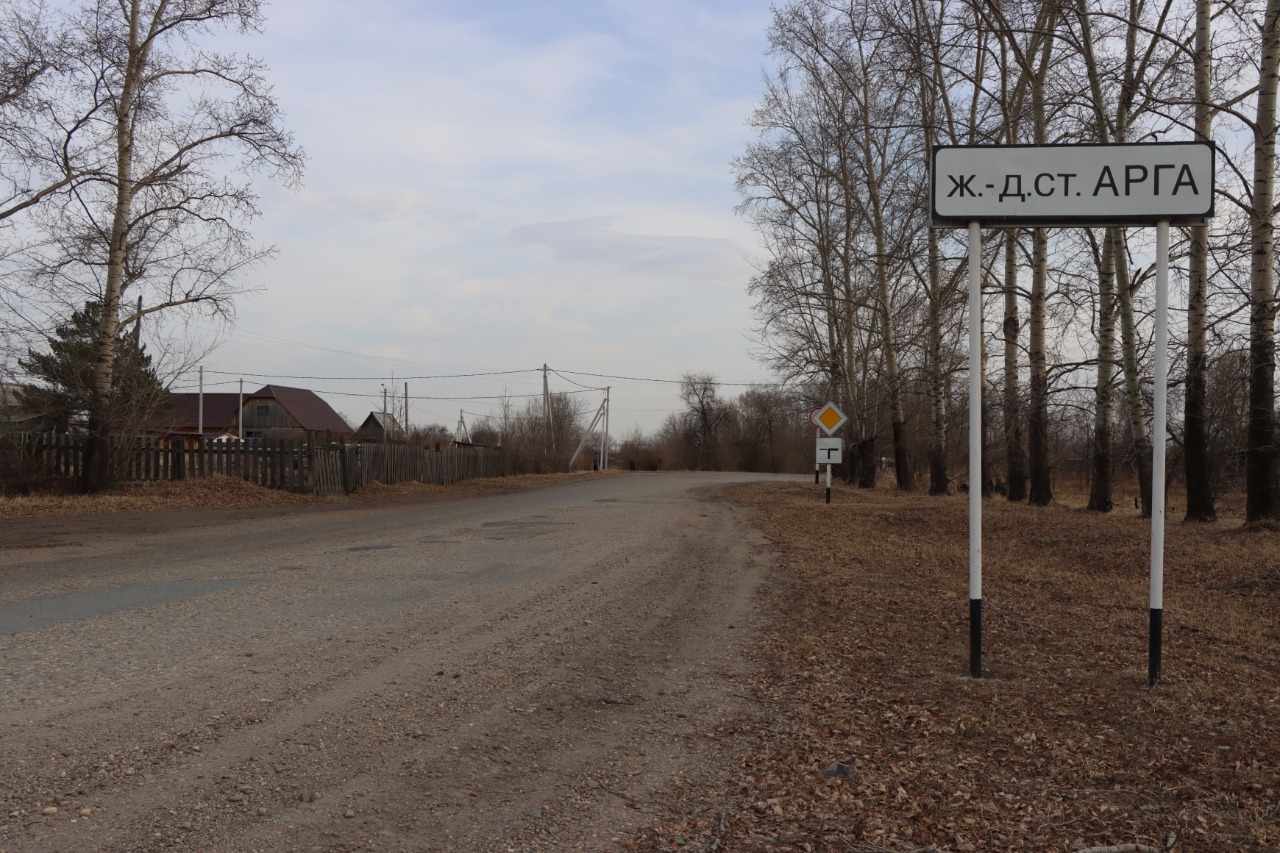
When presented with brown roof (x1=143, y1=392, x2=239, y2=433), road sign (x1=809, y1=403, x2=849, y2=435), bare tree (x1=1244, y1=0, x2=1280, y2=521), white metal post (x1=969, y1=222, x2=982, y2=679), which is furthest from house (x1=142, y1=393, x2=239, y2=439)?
white metal post (x1=969, y1=222, x2=982, y2=679)

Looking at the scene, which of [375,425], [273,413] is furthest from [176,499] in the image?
[375,425]

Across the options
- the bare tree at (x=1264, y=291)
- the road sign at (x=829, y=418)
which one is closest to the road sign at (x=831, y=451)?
the road sign at (x=829, y=418)

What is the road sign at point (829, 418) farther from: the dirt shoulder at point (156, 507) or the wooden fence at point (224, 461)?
the wooden fence at point (224, 461)

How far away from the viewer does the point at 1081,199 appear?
5602 millimetres

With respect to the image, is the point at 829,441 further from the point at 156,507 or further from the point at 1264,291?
the point at 156,507

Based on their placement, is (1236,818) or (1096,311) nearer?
(1236,818)

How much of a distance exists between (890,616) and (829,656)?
1700mm

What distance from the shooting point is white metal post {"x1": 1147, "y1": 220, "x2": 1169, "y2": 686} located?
17.6 ft

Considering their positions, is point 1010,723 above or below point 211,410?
below

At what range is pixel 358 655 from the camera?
5.87 meters

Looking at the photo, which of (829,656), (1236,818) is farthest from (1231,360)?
(1236,818)

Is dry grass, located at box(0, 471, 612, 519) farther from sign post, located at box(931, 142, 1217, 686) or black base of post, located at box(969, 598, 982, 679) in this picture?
sign post, located at box(931, 142, 1217, 686)

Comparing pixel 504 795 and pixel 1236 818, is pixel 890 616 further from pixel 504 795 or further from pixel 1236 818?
pixel 504 795

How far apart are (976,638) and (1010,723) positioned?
0.97 metres
